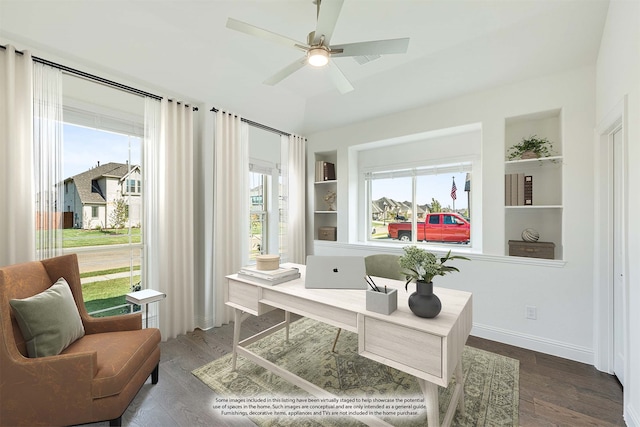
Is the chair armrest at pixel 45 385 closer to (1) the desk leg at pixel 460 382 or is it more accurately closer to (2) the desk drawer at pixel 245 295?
(2) the desk drawer at pixel 245 295

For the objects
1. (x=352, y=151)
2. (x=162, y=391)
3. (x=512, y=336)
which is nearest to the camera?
(x=162, y=391)

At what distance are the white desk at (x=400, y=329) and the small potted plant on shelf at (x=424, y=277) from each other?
0.17 feet

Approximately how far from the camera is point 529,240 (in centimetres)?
279

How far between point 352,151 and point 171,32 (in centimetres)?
261

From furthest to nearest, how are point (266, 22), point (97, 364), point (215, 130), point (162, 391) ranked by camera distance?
point (215, 130) → point (266, 22) → point (162, 391) → point (97, 364)

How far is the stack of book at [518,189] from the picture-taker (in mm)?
2727

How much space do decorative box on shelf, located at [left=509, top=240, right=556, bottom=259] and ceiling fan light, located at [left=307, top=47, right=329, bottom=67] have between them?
2.57 meters

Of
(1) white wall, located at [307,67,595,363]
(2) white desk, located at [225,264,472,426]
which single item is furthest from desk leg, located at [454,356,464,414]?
(1) white wall, located at [307,67,595,363]

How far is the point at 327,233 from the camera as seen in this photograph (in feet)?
14.2

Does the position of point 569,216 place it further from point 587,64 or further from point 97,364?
point 97,364

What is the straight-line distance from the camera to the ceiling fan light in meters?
1.76

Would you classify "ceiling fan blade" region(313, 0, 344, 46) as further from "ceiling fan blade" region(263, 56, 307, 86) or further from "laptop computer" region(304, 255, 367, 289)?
"laptop computer" region(304, 255, 367, 289)

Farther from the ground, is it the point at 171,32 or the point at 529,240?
the point at 171,32

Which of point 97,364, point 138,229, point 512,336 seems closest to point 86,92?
point 138,229
